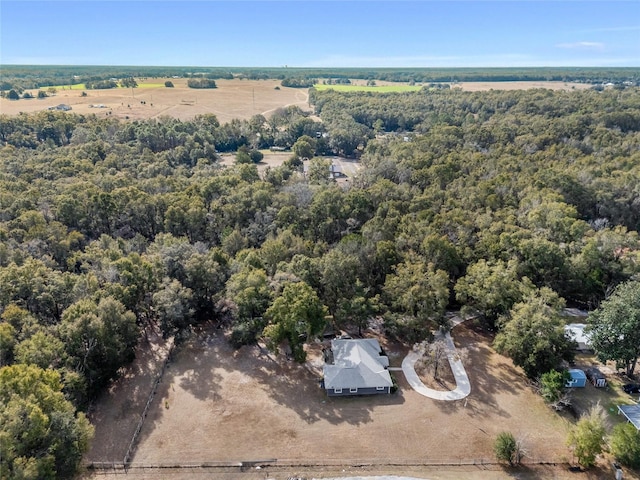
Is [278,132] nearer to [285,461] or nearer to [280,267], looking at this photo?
[280,267]

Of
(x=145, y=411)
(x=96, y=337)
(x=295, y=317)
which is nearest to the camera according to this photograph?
(x=145, y=411)

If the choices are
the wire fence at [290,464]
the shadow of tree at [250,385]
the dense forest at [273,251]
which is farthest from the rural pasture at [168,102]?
the wire fence at [290,464]

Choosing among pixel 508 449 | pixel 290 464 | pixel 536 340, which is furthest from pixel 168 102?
pixel 508 449

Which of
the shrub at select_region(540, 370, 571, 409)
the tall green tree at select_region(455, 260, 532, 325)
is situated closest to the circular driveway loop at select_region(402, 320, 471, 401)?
the tall green tree at select_region(455, 260, 532, 325)

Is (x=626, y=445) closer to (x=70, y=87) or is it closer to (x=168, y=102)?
(x=168, y=102)

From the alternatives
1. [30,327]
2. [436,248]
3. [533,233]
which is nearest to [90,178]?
[30,327]

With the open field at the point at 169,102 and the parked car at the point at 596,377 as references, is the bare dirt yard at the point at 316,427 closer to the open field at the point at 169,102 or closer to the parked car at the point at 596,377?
the parked car at the point at 596,377
